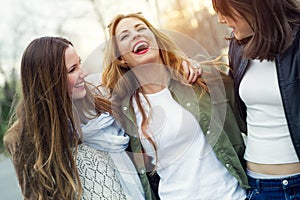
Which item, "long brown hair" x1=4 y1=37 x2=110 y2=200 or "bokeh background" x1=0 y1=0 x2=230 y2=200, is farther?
"bokeh background" x1=0 y1=0 x2=230 y2=200

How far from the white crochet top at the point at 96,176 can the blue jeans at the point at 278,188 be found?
40cm

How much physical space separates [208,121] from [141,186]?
0.29 m

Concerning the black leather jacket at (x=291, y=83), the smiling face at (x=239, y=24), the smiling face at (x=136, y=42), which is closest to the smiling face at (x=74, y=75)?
the smiling face at (x=136, y=42)

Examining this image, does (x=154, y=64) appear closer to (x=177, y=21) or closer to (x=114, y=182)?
(x=114, y=182)

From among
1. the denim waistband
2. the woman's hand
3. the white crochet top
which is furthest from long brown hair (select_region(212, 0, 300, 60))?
the white crochet top

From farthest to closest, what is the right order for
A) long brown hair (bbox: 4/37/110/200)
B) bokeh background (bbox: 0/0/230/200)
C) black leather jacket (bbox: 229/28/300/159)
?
bokeh background (bbox: 0/0/230/200) < long brown hair (bbox: 4/37/110/200) < black leather jacket (bbox: 229/28/300/159)

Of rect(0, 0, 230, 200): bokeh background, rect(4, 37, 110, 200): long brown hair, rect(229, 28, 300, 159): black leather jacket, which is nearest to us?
rect(229, 28, 300, 159): black leather jacket

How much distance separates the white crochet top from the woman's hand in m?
0.35

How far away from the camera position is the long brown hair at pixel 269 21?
0.87 m

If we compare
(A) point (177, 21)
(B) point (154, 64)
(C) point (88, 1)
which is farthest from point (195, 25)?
(B) point (154, 64)

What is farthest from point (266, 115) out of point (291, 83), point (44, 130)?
point (44, 130)

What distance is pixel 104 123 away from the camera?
105 cm

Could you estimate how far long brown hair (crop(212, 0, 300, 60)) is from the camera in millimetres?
867

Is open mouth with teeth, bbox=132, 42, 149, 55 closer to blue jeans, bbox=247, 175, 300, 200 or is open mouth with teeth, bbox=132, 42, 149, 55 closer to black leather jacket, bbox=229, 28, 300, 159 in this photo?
black leather jacket, bbox=229, 28, 300, 159
